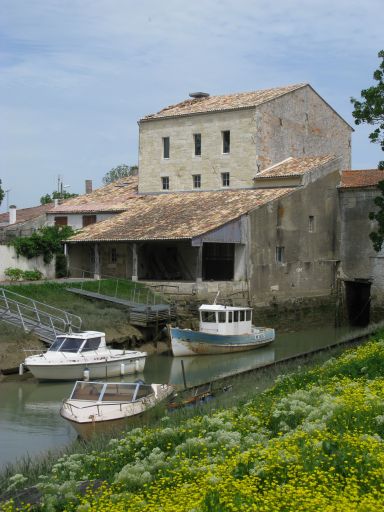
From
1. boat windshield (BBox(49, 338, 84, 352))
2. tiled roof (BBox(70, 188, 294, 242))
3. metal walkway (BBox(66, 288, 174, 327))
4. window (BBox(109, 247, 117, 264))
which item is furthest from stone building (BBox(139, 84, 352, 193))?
boat windshield (BBox(49, 338, 84, 352))

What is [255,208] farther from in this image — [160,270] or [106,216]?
[106,216]

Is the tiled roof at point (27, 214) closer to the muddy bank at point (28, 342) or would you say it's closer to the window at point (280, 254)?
the window at point (280, 254)

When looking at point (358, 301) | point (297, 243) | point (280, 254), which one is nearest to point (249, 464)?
point (280, 254)

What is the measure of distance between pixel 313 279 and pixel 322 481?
3456 centimetres

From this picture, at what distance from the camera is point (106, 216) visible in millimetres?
45500

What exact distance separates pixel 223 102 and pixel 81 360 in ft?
83.7

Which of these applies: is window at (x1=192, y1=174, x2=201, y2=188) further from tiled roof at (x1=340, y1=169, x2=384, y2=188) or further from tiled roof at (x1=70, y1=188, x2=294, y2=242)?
tiled roof at (x1=340, y1=169, x2=384, y2=188)

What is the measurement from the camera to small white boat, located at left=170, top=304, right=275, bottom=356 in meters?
30.5

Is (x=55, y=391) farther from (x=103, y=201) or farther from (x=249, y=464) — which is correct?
(x=103, y=201)

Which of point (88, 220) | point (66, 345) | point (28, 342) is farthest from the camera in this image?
point (88, 220)

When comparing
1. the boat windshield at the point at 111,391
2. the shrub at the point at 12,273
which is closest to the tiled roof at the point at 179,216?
the shrub at the point at 12,273

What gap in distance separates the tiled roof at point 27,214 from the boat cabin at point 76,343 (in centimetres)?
2537

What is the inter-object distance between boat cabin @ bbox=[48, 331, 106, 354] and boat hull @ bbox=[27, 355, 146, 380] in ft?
2.09

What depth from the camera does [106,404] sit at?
1675cm
